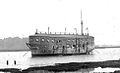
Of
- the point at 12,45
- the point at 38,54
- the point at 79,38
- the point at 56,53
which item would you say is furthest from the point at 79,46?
the point at 12,45

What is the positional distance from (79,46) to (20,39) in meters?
110

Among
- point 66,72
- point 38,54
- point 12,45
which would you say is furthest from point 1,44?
point 66,72

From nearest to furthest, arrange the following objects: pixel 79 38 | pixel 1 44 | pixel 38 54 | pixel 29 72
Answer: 1. pixel 29 72
2. pixel 38 54
3. pixel 79 38
4. pixel 1 44

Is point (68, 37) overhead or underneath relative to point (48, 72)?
overhead

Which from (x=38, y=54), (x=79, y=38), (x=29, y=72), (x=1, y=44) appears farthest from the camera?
(x=1, y=44)

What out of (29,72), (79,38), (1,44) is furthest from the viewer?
(1,44)

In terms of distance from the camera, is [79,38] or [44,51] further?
[79,38]

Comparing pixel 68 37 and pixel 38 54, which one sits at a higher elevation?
pixel 68 37

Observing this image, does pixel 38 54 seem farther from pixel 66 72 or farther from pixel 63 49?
pixel 66 72

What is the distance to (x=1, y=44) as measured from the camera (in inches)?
7357

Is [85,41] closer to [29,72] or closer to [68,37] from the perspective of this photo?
[68,37]

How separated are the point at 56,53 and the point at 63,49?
304 cm

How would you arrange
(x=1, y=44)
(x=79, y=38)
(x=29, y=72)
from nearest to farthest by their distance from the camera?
(x=29, y=72) → (x=79, y=38) → (x=1, y=44)

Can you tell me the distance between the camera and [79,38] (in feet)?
289
